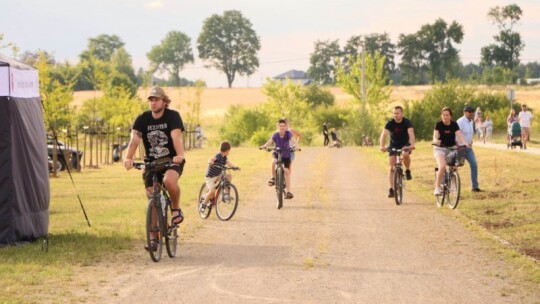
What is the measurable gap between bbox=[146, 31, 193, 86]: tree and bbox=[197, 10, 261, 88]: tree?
766cm

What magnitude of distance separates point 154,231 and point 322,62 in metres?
135

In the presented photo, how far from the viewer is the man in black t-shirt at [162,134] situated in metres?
10.8

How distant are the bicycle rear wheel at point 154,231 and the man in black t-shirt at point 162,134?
28 centimetres

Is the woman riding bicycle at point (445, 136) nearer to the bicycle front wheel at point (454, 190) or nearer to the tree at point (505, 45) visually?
the bicycle front wheel at point (454, 190)

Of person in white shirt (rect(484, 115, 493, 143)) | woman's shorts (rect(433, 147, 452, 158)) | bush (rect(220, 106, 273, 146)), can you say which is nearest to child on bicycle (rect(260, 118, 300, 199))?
woman's shorts (rect(433, 147, 452, 158))

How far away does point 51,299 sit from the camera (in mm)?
8547

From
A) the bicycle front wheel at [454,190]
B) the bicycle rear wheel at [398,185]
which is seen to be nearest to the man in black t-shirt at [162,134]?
the bicycle front wheel at [454,190]

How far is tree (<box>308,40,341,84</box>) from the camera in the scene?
143m

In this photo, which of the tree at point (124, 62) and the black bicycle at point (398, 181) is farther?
the tree at point (124, 62)

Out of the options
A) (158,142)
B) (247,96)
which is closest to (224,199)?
(158,142)

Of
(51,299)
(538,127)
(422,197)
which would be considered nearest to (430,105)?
(538,127)

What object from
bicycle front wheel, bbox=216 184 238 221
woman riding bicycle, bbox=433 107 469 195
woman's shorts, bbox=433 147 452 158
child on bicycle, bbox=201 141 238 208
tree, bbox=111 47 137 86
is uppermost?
tree, bbox=111 47 137 86

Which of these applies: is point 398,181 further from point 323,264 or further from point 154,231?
point 154,231

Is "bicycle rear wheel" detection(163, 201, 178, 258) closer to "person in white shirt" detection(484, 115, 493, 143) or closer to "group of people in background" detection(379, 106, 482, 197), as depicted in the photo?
"group of people in background" detection(379, 106, 482, 197)
